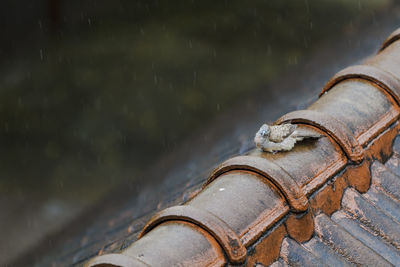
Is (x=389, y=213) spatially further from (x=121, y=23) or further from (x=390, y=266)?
(x=121, y=23)

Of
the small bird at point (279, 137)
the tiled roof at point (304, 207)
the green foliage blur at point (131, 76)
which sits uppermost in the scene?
the small bird at point (279, 137)

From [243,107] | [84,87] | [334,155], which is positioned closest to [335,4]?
[243,107]

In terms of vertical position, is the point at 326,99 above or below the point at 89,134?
above

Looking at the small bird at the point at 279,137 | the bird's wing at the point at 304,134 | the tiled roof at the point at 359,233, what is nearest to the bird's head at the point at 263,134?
the small bird at the point at 279,137

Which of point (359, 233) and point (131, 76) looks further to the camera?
point (131, 76)

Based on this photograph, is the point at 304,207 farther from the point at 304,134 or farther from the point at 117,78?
the point at 117,78

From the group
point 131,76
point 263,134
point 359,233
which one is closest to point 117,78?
point 131,76

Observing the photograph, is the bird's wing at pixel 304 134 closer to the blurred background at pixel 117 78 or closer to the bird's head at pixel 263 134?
the bird's head at pixel 263 134
